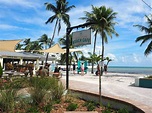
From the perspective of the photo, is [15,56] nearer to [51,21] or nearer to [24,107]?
[51,21]

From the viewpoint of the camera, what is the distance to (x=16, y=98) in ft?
17.4

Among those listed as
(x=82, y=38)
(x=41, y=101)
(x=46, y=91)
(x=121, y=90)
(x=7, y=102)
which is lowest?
(x=121, y=90)

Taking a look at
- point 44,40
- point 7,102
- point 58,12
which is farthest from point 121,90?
point 44,40

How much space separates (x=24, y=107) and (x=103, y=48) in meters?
24.3

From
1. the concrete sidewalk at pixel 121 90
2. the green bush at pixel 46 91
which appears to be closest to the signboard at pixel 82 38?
the green bush at pixel 46 91

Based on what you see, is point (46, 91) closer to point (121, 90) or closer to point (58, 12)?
point (121, 90)

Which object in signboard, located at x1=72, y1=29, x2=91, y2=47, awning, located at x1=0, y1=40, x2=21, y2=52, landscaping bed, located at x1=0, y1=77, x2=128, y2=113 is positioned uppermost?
awning, located at x1=0, y1=40, x2=21, y2=52

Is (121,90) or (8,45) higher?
(8,45)

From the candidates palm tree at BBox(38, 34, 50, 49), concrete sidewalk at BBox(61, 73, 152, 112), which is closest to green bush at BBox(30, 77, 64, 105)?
concrete sidewalk at BBox(61, 73, 152, 112)

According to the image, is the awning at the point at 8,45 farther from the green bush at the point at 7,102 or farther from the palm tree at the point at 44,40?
the palm tree at the point at 44,40

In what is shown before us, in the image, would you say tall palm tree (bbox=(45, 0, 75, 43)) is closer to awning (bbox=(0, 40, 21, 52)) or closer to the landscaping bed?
awning (bbox=(0, 40, 21, 52))

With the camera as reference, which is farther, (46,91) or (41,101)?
(46,91)

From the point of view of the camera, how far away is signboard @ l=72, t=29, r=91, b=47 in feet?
21.3

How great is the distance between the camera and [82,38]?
6.67 meters
